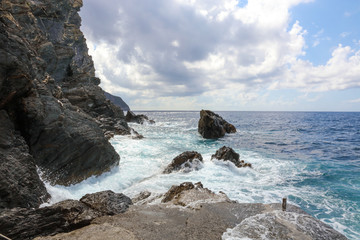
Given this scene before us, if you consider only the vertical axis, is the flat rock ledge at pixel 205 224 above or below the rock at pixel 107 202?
below

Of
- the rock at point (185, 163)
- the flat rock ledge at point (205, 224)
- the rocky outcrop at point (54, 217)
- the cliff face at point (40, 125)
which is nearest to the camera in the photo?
the rocky outcrop at point (54, 217)

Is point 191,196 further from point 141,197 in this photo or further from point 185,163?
point 185,163

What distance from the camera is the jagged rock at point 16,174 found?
684 centimetres

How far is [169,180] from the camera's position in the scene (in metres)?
13.9

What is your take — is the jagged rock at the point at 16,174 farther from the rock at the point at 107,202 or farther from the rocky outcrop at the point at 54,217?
the rock at the point at 107,202

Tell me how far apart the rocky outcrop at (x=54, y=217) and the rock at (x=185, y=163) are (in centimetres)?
945

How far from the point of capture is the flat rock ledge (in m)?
5.38

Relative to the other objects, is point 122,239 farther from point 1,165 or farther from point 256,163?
point 256,163

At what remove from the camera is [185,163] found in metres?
16.8

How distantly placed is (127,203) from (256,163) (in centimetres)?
1576

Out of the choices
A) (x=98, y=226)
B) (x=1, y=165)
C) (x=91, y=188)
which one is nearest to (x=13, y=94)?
(x=1, y=165)

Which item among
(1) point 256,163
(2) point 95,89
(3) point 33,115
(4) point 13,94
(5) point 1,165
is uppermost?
(2) point 95,89

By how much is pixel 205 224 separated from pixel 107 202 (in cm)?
328

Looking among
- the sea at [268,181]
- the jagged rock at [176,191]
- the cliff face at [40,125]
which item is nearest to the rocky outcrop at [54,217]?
the cliff face at [40,125]
